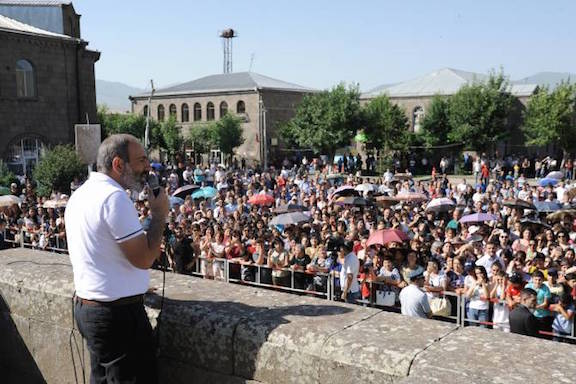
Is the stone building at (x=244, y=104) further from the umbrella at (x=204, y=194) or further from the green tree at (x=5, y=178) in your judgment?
the umbrella at (x=204, y=194)

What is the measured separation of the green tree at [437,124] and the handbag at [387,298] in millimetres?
37003

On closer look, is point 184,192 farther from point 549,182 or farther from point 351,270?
point 549,182

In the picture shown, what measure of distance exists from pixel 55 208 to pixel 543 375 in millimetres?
17420

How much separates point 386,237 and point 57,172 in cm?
1844

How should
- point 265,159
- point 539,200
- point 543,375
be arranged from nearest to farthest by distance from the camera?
1. point 543,375
2. point 539,200
3. point 265,159

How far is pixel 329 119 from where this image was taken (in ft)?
144

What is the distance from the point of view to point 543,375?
1.97 m

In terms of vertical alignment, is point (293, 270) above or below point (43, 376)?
below

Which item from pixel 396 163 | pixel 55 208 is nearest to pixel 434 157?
pixel 396 163

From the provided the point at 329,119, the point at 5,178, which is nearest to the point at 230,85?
the point at 329,119

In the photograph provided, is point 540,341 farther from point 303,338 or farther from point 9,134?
point 9,134

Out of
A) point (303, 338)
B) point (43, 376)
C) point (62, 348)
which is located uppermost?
point (303, 338)

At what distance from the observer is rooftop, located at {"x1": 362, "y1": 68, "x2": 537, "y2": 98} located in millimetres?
Answer: 49944

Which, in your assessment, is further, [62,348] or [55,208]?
[55,208]
